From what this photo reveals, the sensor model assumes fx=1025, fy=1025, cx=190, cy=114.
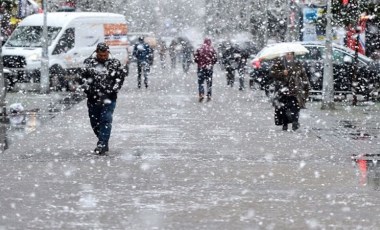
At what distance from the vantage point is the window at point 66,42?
31266mm

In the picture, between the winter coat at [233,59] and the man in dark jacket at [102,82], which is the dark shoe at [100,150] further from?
the winter coat at [233,59]

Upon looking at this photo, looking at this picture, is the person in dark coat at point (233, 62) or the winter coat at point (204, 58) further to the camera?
the person in dark coat at point (233, 62)

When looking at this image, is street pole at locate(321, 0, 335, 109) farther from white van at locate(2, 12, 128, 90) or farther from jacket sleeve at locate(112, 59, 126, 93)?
jacket sleeve at locate(112, 59, 126, 93)

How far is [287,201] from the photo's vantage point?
32.7 feet

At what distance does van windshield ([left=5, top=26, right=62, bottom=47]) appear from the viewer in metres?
31.6

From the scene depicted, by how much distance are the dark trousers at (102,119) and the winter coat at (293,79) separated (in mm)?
4782

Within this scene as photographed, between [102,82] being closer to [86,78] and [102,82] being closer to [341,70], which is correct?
[86,78]

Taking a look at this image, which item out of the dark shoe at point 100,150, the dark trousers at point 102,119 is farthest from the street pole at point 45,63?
the dark shoe at point 100,150

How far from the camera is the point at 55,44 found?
3111 cm

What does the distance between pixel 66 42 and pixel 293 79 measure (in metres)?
14.3

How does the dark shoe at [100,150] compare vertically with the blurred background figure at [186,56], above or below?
above

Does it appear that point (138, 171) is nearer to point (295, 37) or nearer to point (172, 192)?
point (172, 192)

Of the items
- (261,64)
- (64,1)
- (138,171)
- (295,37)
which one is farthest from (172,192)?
(64,1)

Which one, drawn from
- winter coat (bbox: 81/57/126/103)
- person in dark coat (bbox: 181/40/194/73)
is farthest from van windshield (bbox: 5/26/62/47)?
winter coat (bbox: 81/57/126/103)
